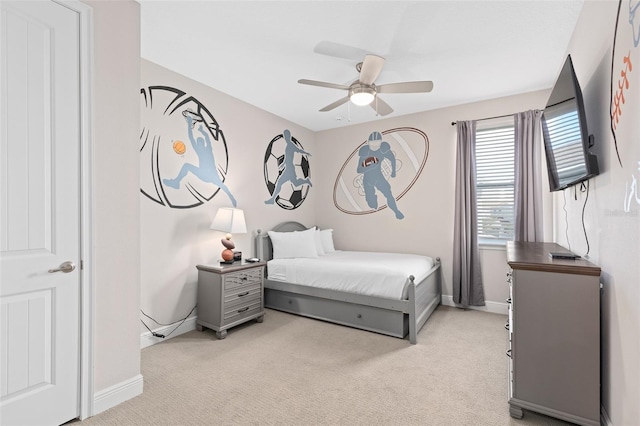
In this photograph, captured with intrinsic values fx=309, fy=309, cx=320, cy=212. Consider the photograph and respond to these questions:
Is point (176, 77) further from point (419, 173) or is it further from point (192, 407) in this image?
point (419, 173)

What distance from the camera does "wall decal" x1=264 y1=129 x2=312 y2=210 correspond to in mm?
4473

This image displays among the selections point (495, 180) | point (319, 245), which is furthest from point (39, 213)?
point (495, 180)

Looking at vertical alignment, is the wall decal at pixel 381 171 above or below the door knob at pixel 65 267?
above

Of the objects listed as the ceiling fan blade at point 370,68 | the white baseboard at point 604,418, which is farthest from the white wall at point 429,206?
the white baseboard at point 604,418

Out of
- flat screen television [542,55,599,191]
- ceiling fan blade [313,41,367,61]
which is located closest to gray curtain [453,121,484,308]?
flat screen television [542,55,599,191]

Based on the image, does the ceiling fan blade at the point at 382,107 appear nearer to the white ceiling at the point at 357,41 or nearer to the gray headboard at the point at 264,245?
the white ceiling at the point at 357,41

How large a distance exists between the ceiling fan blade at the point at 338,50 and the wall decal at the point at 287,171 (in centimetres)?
192

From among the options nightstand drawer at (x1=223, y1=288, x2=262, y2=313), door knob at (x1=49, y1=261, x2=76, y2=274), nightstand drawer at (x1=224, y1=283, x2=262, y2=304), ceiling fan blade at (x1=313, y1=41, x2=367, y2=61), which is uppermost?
ceiling fan blade at (x1=313, y1=41, x2=367, y2=61)

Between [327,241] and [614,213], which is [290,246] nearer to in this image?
[327,241]

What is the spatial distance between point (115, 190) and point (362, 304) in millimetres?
2432

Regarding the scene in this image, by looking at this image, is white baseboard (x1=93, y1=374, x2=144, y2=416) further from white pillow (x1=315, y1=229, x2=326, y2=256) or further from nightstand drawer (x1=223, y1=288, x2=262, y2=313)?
white pillow (x1=315, y1=229, x2=326, y2=256)

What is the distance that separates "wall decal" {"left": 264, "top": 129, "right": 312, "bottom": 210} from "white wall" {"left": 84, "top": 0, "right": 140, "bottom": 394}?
2360 mm

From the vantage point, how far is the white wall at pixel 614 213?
1298 millimetres

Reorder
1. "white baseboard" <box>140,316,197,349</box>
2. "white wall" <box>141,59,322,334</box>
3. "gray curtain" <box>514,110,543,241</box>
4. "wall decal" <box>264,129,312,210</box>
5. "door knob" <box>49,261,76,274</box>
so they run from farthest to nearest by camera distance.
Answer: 1. "wall decal" <box>264,129,312,210</box>
2. "gray curtain" <box>514,110,543,241</box>
3. "white wall" <box>141,59,322,334</box>
4. "white baseboard" <box>140,316,197,349</box>
5. "door knob" <box>49,261,76,274</box>
